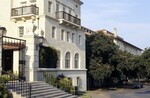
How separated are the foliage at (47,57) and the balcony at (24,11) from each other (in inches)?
170

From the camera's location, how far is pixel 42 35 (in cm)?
3284

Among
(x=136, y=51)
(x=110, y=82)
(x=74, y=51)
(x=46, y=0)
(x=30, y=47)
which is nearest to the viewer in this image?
(x=30, y=47)

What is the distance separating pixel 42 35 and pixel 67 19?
5213 mm

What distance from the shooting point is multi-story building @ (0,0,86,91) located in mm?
24938

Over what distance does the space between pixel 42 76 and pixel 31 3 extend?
1163 cm

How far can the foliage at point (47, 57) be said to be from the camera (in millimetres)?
29797

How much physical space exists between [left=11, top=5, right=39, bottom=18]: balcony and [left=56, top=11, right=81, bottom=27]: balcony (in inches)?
130

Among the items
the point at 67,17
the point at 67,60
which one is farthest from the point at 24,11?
the point at 67,60

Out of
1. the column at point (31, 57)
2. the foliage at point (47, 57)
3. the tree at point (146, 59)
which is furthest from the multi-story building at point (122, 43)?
the column at point (31, 57)

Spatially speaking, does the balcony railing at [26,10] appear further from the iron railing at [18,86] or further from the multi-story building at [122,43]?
the multi-story building at [122,43]

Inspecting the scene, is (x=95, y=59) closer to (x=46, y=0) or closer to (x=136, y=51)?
(x=46, y=0)

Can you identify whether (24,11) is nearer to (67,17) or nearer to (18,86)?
(67,17)

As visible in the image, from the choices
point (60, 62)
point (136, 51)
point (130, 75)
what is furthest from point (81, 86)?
point (136, 51)

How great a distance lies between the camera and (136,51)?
115 m
